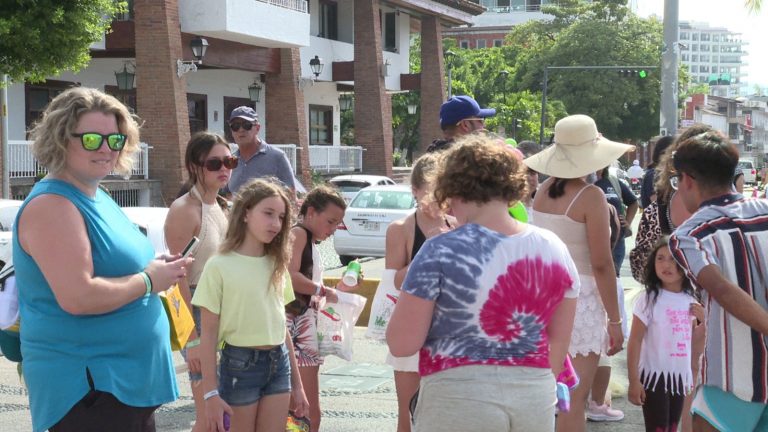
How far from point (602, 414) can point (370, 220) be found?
41.6ft

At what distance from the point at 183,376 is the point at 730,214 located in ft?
18.8

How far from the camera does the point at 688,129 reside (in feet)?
16.6

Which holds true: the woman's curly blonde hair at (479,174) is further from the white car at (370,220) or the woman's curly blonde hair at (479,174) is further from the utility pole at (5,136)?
the utility pole at (5,136)

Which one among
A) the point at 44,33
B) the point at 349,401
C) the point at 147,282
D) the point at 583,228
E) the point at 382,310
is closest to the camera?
the point at 147,282

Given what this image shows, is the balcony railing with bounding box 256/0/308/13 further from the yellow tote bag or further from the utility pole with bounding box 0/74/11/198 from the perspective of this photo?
the yellow tote bag

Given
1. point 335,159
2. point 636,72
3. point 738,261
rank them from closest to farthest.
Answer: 1. point 738,261
2. point 335,159
3. point 636,72

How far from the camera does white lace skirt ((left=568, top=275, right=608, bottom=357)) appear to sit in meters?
5.38

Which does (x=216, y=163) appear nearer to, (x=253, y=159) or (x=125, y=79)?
(x=253, y=159)

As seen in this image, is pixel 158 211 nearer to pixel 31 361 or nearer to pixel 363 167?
pixel 31 361

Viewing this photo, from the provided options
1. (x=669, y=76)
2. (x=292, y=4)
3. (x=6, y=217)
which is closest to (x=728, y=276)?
(x=6, y=217)

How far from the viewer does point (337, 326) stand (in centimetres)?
581

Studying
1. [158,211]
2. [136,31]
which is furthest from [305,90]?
[158,211]

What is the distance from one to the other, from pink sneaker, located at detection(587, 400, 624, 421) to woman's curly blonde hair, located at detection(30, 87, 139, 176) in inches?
159

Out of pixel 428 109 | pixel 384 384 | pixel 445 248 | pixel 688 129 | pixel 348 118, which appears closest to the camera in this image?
pixel 445 248
